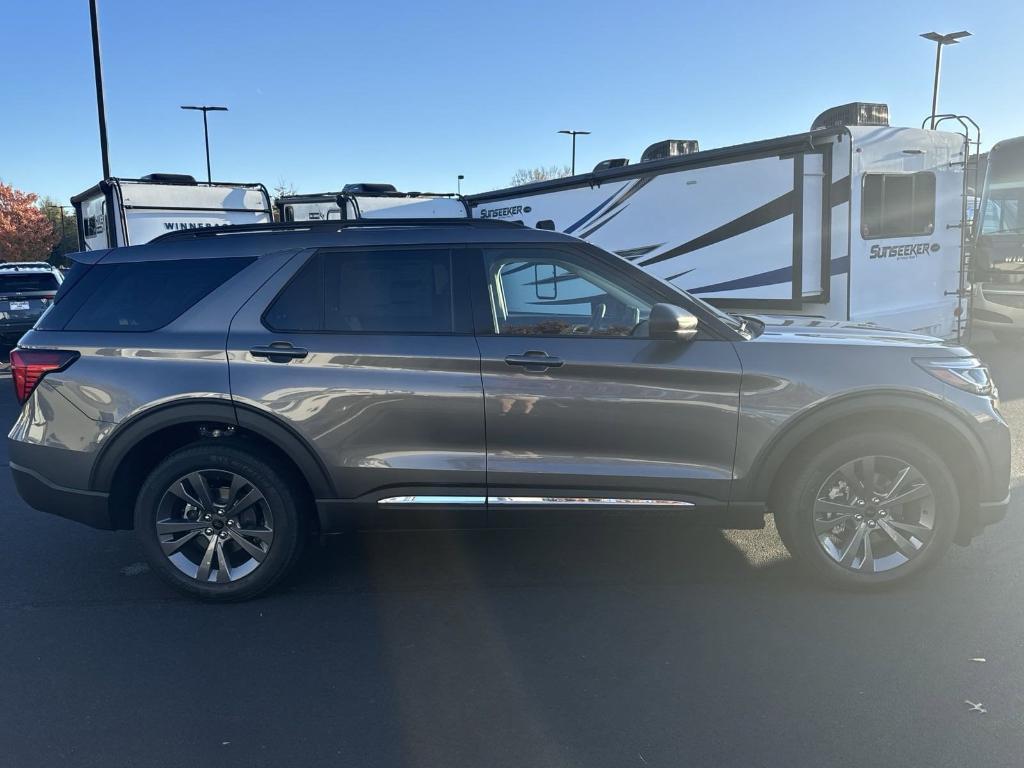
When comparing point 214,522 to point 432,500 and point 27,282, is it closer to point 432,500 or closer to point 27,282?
point 432,500

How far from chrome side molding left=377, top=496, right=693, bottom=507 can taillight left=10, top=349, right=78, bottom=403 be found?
1691 mm

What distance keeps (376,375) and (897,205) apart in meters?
6.90

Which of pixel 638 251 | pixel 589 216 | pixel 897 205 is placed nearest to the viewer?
pixel 897 205

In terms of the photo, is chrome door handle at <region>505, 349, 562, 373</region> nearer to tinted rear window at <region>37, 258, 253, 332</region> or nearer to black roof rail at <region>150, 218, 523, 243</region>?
black roof rail at <region>150, 218, 523, 243</region>

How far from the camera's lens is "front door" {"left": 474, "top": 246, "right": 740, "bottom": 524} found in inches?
145

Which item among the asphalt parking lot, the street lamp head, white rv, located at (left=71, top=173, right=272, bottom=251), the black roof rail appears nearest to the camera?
the asphalt parking lot

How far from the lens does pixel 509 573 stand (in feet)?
13.9

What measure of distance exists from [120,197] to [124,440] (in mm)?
10656

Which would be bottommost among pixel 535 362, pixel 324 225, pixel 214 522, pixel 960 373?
pixel 214 522

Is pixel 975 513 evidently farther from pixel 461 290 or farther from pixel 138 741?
pixel 138 741

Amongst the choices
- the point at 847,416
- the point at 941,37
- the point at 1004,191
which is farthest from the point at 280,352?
the point at 941,37

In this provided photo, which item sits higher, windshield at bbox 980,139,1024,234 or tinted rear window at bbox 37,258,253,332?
windshield at bbox 980,139,1024,234

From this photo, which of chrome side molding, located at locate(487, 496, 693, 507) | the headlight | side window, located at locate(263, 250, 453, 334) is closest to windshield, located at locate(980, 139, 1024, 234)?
the headlight

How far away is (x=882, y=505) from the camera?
3.82m
